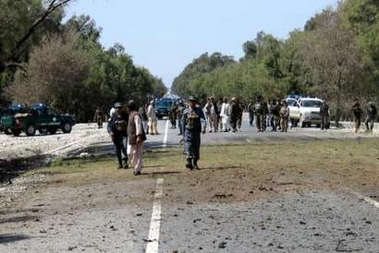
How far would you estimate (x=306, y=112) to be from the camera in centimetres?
5381

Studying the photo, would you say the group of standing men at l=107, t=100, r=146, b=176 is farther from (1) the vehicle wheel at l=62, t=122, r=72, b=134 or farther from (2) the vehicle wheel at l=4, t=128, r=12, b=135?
(2) the vehicle wheel at l=4, t=128, r=12, b=135

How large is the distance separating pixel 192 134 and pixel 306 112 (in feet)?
114

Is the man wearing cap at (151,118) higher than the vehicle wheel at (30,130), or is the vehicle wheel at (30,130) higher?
the man wearing cap at (151,118)

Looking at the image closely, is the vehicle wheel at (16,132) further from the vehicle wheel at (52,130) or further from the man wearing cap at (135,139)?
the man wearing cap at (135,139)

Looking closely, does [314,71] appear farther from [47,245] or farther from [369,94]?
[47,245]

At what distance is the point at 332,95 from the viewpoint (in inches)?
2655

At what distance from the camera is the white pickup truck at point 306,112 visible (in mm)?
53719

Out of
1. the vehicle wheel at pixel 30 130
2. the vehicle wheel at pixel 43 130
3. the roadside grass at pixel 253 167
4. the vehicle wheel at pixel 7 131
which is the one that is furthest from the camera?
the vehicle wheel at pixel 7 131

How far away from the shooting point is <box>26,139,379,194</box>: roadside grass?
55.3 ft

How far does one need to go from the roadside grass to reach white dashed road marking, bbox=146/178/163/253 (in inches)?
49.2

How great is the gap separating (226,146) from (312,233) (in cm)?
1881

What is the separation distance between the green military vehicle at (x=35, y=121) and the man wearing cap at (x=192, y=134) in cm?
3455

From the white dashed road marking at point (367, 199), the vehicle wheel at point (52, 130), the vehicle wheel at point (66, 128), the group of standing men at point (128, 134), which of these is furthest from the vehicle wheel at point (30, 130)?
the white dashed road marking at point (367, 199)

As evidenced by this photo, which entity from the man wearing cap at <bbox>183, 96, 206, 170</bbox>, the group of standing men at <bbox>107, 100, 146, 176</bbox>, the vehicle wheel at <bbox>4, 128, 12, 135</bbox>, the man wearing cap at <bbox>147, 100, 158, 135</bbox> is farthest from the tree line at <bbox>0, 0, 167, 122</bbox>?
the man wearing cap at <bbox>183, 96, 206, 170</bbox>
